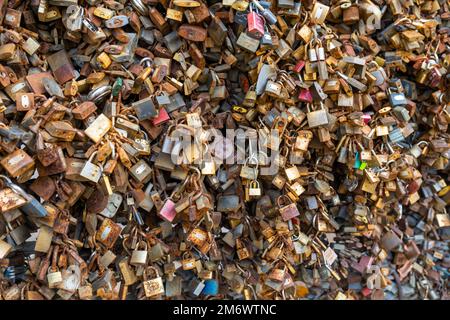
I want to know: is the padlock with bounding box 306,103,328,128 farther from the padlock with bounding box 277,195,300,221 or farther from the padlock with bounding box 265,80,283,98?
the padlock with bounding box 277,195,300,221

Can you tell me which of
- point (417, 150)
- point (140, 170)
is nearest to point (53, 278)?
point (140, 170)

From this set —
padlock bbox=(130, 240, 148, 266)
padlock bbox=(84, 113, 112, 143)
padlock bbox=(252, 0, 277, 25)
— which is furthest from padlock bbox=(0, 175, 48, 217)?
padlock bbox=(252, 0, 277, 25)

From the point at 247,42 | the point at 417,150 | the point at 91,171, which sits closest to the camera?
the point at 91,171

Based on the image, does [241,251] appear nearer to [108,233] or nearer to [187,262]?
[187,262]

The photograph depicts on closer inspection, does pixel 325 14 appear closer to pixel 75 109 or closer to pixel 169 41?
pixel 169 41

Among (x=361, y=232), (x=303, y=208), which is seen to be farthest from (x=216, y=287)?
(x=361, y=232)

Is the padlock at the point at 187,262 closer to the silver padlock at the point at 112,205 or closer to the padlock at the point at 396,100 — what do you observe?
the silver padlock at the point at 112,205
